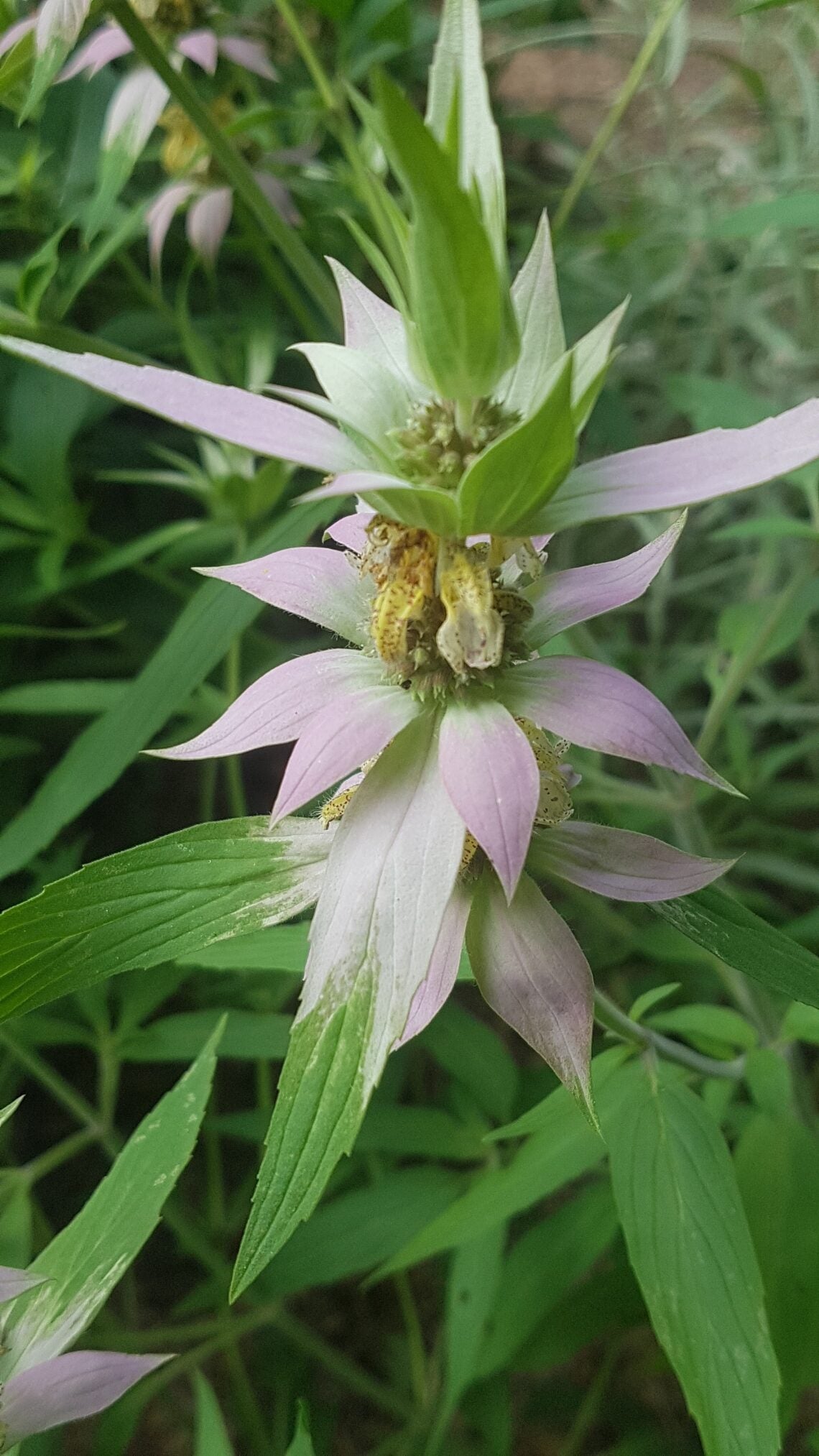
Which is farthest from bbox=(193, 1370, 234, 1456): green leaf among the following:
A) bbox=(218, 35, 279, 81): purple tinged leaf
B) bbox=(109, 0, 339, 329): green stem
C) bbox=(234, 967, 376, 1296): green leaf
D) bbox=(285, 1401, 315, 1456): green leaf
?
bbox=(218, 35, 279, 81): purple tinged leaf

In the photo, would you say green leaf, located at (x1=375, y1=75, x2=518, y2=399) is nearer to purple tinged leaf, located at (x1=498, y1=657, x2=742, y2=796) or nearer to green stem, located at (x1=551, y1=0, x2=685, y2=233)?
purple tinged leaf, located at (x1=498, y1=657, x2=742, y2=796)

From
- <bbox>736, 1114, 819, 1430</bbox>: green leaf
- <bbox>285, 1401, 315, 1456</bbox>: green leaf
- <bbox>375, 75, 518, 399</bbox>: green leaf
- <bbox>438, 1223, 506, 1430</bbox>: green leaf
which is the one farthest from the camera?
<bbox>438, 1223, 506, 1430</bbox>: green leaf

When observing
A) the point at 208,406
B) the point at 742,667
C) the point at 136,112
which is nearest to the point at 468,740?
the point at 208,406

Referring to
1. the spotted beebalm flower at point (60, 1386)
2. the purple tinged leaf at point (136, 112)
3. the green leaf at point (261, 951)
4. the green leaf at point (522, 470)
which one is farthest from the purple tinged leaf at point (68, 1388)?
the purple tinged leaf at point (136, 112)

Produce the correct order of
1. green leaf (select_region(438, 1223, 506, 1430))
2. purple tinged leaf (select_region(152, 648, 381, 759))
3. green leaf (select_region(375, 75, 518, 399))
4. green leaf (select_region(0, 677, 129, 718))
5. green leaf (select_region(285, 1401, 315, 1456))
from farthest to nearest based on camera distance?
green leaf (select_region(0, 677, 129, 718))
green leaf (select_region(438, 1223, 506, 1430))
green leaf (select_region(285, 1401, 315, 1456))
purple tinged leaf (select_region(152, 648, 381, 759))
green leaf (select_region(375, 75, 518, 399))

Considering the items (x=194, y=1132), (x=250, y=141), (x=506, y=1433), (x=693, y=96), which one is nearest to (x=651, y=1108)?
(x=194, y=1132)

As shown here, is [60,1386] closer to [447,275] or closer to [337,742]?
[337,742]

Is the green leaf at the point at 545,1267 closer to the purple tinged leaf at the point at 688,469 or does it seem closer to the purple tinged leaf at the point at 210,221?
the purple tinged leaf at the point at 688,469

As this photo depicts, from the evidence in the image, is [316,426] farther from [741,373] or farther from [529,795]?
[741,373]
